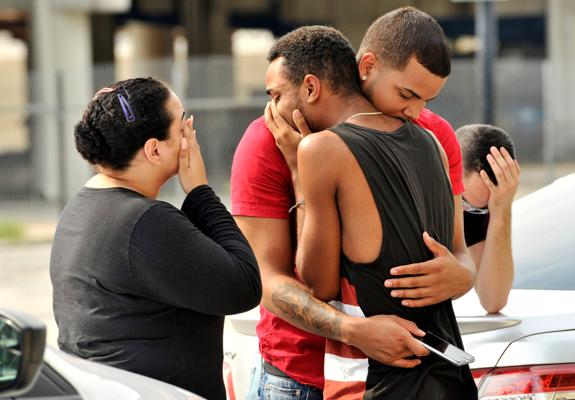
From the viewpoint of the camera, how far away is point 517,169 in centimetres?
328

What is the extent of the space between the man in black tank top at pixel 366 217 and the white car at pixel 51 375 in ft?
1.45

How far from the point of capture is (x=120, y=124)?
106 inches

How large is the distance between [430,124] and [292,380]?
82 centimetres

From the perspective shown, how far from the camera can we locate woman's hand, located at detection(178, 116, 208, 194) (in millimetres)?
2812

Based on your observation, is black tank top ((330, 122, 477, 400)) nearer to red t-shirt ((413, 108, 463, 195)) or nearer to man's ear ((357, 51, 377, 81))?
man's ear ((357, 51, 377, 81))

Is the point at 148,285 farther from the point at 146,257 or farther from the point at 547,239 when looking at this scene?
the point at 547,239

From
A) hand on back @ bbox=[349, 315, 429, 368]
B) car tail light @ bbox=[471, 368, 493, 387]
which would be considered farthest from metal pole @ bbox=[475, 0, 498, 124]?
hand on back @ bbox=[349, 315, 429, 368]

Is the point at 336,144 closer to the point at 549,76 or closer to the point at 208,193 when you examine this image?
the point at 208,193

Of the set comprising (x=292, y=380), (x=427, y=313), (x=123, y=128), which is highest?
(x=123, y=128)

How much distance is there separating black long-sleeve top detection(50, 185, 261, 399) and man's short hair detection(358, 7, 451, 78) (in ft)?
1.95

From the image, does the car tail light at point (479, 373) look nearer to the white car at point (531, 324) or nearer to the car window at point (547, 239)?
the white car at point (531, 324)

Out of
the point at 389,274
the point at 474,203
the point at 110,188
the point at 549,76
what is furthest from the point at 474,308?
the point at 549,76

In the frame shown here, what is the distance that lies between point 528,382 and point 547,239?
93 cm

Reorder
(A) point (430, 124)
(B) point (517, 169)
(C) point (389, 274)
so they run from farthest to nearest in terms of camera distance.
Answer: (B) point (517, 169), (A) point (430, 124), (C) point (389, 274)
